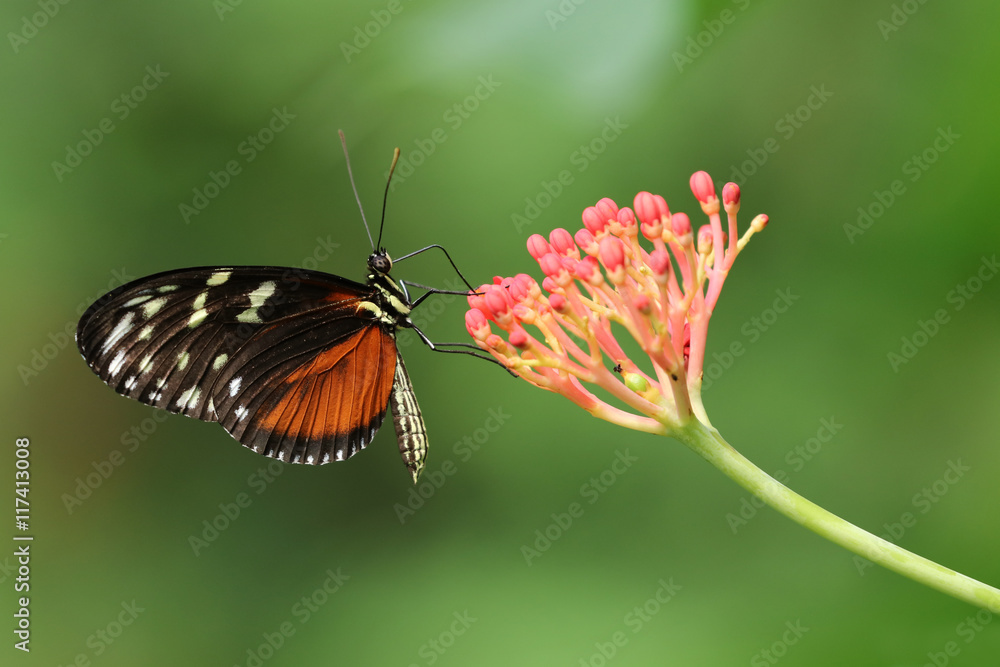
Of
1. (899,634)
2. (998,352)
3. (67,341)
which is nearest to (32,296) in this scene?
(67,341)

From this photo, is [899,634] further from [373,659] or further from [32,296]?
[32,296]

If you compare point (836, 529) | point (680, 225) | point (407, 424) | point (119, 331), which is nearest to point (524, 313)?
point (680, 225)

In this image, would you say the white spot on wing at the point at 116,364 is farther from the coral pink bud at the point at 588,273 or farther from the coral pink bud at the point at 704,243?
the coral pink bud at the point at 704,243

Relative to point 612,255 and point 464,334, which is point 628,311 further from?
point 464,334

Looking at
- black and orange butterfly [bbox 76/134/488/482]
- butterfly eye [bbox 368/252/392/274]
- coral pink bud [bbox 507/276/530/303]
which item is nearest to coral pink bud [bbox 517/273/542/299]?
coral pink bud [bbox 507/276/530/303]

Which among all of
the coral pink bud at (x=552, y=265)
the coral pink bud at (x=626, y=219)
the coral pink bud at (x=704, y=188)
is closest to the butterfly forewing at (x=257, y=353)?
the coral pink bud at (x=552, y=265)

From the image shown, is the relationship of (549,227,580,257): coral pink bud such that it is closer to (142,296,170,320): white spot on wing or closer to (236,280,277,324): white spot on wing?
(236,280,277,324): white spot on wing
